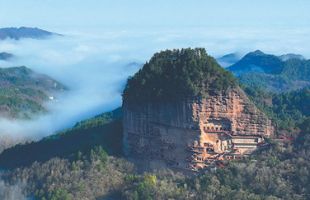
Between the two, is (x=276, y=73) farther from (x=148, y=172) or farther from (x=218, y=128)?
(x=218, y=128)

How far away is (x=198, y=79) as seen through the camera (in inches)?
1736

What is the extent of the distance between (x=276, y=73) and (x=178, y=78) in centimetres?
10889

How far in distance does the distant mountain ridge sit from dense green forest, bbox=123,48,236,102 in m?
70.5

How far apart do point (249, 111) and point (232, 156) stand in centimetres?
297

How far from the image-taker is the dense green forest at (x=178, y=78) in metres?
44.0

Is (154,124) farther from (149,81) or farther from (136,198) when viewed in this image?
(136,198)

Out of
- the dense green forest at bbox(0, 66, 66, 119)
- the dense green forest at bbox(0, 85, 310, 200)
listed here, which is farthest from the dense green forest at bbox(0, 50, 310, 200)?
the dense green forest at bbox(0, 66, 66, 119)

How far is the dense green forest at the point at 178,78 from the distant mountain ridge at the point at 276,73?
70.5m

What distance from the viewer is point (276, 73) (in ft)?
495

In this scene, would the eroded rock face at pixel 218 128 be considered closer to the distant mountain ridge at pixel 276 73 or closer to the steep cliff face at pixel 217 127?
the steep cliff face at pixel 217 127

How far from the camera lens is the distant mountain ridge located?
435 feet

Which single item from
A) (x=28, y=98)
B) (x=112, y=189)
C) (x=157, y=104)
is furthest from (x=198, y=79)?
(x=28, y=98)

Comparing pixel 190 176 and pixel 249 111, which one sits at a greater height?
pixel 249 111

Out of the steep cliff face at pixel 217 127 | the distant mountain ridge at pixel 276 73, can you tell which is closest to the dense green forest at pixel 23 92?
the distant mountain ridge at pixel 276 73
